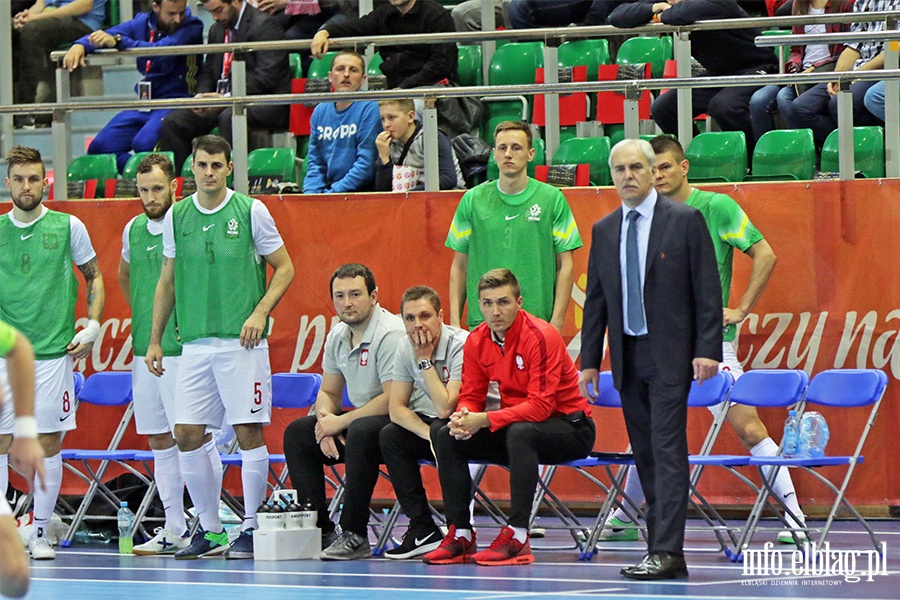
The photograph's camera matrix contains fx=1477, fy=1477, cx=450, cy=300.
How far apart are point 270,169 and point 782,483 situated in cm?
456

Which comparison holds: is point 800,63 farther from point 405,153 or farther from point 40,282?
point 40,282

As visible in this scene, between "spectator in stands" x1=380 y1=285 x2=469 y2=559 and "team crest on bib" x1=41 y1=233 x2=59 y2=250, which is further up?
"team crest on bib" x1=41 y1=233 x2=59 y2=250

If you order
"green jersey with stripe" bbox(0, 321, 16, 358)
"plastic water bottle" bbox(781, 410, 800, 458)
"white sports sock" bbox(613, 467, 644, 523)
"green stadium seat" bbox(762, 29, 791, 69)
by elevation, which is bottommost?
"white sports sock" bbox(613, 467, 644, 523)

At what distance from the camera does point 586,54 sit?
11719 millimetres

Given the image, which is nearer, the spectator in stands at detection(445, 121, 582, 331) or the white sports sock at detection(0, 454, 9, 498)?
the spectator in stands at detection(445, 121, 582, 331)

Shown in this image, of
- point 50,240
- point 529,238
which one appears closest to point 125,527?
point 50,240

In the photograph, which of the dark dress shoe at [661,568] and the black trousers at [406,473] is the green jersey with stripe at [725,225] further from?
the dark dress shoe at [661,568]

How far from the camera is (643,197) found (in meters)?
→ 7.02

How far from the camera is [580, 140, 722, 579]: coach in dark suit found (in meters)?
6.80

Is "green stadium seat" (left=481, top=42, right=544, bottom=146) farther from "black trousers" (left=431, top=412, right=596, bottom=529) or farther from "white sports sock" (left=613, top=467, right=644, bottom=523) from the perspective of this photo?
"black trousers" (left=431, top=412, right=596, bottom=529)

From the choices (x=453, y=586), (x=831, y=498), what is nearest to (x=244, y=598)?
(x=453, y=586)

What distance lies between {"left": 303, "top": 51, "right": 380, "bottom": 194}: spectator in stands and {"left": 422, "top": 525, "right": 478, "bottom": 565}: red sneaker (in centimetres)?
326

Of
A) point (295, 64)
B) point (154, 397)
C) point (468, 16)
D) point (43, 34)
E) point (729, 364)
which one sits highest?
point (43, 34)

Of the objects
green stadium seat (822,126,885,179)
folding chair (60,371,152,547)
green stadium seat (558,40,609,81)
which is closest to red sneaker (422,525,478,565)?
folding chair (60,371,152,547)
